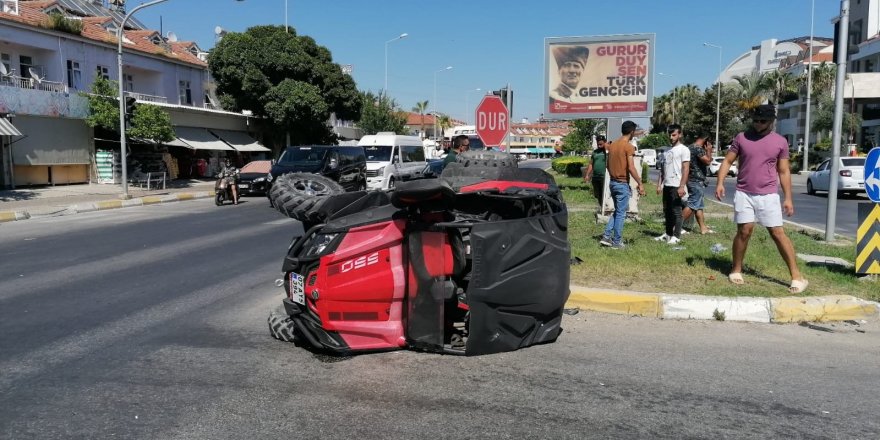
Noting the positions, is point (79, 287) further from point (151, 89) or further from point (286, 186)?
point (151, 89)

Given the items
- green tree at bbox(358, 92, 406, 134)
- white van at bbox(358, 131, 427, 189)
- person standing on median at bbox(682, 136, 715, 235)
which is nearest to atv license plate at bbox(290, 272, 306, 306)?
person standing on median at bbox(682, 136, 715, 235)

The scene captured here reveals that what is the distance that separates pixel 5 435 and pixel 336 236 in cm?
217

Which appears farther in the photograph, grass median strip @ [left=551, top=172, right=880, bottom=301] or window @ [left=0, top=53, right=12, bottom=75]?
window @ [left=0, top=53, right=12, bottom=75]

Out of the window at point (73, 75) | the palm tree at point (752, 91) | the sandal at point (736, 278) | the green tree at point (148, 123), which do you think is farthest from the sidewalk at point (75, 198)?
the palm tree at point (752, 91)

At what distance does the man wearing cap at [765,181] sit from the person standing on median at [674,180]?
8.37 feet

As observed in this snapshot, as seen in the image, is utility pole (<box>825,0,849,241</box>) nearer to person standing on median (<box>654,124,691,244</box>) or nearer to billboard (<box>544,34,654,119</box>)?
person standing on median (<box>654,124,691,244</box>)

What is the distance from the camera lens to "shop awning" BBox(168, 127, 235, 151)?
32.5 meters

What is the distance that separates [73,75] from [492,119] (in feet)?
77.7

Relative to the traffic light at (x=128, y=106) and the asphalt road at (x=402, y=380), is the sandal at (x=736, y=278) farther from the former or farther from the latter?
the traffic light at (x=128, y=106)

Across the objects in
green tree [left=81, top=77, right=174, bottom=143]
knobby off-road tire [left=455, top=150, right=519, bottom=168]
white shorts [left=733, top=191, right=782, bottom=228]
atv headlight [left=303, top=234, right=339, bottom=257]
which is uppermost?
green tree [left=81, top=77, right=174, bottom=143]

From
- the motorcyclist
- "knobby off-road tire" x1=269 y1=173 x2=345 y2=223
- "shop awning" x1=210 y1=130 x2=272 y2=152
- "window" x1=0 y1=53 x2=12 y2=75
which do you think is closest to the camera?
"knobby off-road tire" x1=269 y1=173 x2=345 y2=223

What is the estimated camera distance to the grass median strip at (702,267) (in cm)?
661

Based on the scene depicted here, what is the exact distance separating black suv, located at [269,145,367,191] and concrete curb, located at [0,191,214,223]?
185 inches

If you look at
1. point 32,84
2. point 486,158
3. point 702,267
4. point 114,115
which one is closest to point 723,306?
point 702,267
